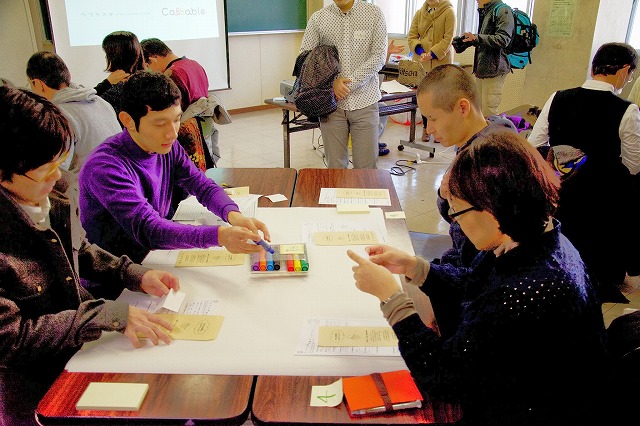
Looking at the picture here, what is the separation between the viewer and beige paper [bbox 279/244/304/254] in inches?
66.2

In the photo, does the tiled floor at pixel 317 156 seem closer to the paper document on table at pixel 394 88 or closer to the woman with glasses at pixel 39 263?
the paper document on table at pixel 394 88

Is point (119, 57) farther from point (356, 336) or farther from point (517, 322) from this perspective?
point (517, 322)

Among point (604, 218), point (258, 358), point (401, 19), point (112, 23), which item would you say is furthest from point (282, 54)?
point (258, 358)

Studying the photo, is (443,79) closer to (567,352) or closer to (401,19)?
(567,352)

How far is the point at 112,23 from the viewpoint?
529cm

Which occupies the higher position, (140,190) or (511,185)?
(511,185)

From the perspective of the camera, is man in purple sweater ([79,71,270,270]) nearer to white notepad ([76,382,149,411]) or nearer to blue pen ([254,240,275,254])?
blue pen ([254,240,275,254])

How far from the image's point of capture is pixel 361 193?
2.27 m

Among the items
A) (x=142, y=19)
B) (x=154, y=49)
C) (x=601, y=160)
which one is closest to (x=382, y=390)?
(x=601, y=160)

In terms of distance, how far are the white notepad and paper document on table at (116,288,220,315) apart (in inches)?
11.4

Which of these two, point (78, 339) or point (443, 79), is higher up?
point (443, 79)

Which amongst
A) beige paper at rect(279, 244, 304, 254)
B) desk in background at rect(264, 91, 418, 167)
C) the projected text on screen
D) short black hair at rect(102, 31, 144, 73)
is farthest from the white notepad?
the projected text on screen

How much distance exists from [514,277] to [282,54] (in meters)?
6.72

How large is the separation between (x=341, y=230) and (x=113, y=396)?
101 centimetres
